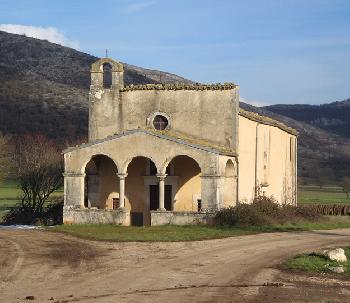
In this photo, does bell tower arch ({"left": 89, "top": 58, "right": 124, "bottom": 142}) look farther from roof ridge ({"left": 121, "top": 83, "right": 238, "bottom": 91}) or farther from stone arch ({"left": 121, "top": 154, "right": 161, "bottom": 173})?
stone arch ({"left": 121, "top": 154, "right": 161, "bottom": 173})

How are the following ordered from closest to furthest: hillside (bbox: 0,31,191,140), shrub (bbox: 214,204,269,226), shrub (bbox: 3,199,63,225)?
shrub (bbox: 214,204,269,226)
shrub (bbox: 3,199,63,225)
hillside (bbox: 0,31,191,140)

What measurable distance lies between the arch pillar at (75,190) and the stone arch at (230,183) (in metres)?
7.18

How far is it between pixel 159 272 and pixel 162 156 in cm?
1379

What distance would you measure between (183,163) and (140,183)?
255 centimetres

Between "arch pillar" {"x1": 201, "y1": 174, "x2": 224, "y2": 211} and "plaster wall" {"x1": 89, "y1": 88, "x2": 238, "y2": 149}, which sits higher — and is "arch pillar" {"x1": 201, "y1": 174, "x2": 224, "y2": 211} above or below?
below

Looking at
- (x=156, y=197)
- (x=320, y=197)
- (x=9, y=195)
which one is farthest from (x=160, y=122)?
(x=320, y=197)

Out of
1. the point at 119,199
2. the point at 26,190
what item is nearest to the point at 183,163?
the point at 119,199

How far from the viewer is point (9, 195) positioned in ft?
204

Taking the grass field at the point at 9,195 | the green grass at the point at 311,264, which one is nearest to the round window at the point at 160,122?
the grass field at the point at 9,195

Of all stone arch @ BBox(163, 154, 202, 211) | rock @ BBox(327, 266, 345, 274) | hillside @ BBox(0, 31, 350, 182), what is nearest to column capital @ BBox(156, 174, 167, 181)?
stone arch @ BBox(163, 154, 202, 211)

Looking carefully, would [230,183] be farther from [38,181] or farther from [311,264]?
[311,264]

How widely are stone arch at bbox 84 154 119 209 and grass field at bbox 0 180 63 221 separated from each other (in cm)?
1061

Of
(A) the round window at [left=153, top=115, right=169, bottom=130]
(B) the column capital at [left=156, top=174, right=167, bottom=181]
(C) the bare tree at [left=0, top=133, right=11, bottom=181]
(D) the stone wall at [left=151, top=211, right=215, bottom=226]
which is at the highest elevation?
(A) the round window at [left=153, top=115, right=169, bottom=130]

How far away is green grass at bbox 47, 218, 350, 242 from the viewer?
25.5 meters
